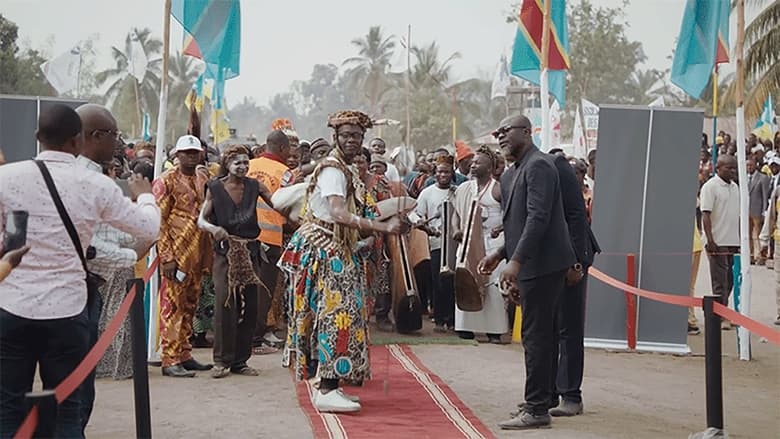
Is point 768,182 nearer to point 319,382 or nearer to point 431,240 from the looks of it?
point 431,240

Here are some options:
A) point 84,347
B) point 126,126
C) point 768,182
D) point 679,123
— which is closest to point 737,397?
point 679,123

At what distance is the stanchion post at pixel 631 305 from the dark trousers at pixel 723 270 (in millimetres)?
1434

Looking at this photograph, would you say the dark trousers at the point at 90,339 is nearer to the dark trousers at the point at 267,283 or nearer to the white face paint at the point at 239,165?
the white face paint at the point at 239,165

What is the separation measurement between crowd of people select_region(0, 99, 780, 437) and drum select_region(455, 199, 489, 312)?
0.02m

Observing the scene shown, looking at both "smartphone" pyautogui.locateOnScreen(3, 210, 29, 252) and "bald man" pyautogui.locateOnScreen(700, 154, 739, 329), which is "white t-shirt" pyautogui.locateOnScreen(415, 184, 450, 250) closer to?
"bald man" pyautogui.locateOnScreen(700, 154, 739, 329)

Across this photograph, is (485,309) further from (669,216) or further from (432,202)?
(669,216)

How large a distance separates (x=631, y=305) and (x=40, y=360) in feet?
25.2

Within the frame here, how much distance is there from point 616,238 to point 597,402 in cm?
323

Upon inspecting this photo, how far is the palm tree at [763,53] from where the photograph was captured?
84.8ft

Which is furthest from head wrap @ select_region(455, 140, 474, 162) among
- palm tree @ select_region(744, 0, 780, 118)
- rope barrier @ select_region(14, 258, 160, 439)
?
palm tree @ select_region(744, 0, 780, 118)

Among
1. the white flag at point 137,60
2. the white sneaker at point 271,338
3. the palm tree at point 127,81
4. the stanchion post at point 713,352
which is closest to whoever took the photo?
the stanchion post at point 713,352

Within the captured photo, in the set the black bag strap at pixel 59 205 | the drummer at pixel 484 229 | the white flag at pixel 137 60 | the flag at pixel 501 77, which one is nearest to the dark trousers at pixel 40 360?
the black bag strap at pixel 59 205

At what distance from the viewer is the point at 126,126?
7812 cm

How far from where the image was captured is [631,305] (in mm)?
11109
